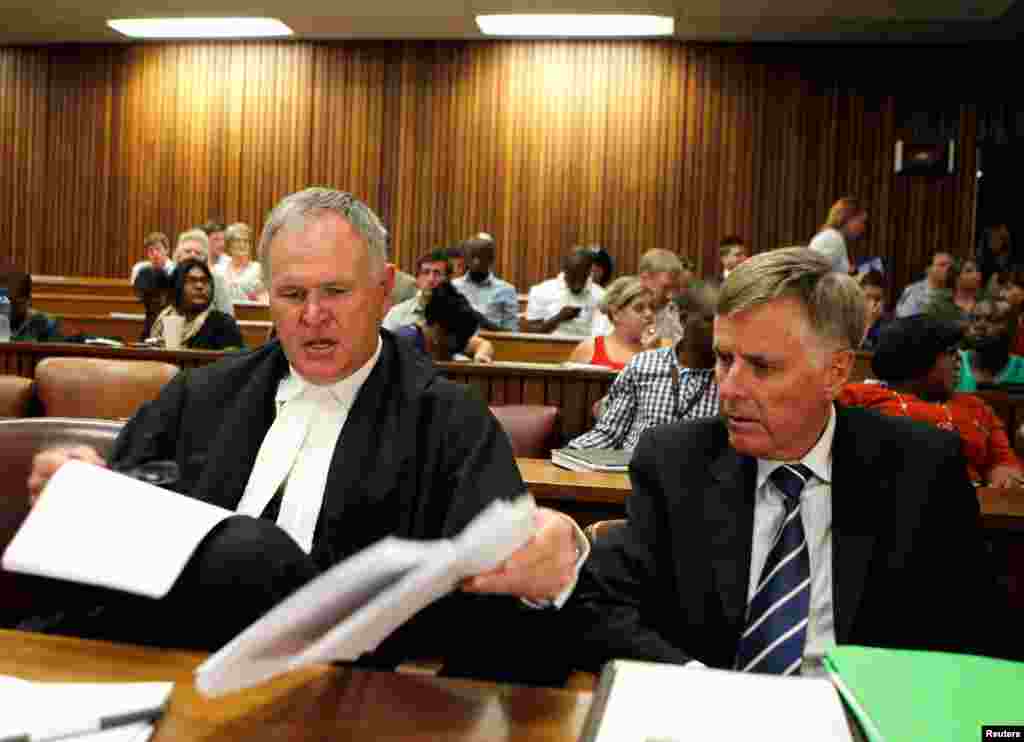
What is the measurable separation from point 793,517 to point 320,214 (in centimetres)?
100

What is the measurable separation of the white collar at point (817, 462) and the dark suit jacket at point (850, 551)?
2 centimetres

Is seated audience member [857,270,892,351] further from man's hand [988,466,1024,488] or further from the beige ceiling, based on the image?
man's hand [988,466,1024,488]

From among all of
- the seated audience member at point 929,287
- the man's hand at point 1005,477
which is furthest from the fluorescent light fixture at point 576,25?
the man's hand at point 1005,477

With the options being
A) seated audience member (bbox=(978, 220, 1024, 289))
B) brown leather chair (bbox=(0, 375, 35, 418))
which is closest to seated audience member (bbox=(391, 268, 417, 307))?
brown leather chair (bbox=(0, 375, 35, 418))

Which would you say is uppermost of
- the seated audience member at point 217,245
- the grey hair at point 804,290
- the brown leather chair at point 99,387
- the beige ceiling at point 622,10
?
the beige ceiling at point 622,10

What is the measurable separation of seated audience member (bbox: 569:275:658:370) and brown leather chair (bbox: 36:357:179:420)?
240 centimetres

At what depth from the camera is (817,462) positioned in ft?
6.37

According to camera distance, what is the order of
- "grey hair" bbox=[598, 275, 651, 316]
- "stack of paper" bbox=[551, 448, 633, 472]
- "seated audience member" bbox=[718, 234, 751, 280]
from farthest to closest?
"seated audience member" bbox=[718, 234, 751, 280] < "grey hair" bbox=[598, 275, 651, 316] < "stack of paper" bbox=[551, 448, 633, 472]

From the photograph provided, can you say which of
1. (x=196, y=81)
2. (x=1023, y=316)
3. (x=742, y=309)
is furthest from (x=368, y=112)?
(x=742, y=309)

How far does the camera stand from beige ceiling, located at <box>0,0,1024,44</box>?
1088 cm

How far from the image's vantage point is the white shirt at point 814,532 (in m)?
1.84

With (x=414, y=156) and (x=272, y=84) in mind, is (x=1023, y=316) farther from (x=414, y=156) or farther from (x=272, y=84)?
(x=272, y=84)

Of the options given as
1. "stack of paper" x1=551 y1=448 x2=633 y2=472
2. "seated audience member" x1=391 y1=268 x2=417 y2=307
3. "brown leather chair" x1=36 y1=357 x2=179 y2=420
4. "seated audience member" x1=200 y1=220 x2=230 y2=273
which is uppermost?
"seated audience member" x1=200 y1=220 x2=230 y2=273

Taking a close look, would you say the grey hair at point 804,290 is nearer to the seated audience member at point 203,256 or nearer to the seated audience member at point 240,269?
the seated audience member at point 203,256
